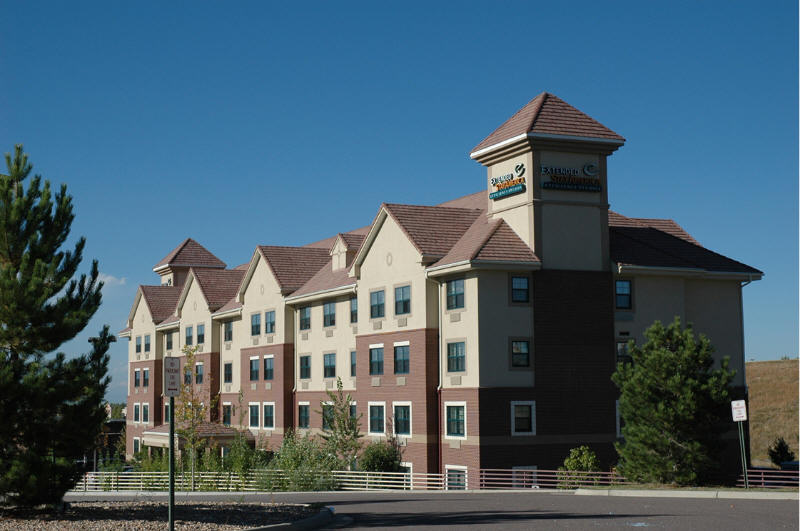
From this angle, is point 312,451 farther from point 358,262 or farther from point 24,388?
point 24,388

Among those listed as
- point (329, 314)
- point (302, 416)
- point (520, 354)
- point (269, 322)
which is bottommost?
point (302, 416)

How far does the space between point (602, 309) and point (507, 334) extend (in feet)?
15.7

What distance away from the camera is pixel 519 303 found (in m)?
38.8

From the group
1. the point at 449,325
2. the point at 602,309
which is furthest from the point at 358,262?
the point at 602,309

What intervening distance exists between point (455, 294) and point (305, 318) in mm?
15151

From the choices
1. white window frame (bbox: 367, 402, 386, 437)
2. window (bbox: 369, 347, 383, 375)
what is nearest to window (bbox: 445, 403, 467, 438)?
white window frame (bbox: 367, 402, 386, 437)

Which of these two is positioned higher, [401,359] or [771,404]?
[401,359]

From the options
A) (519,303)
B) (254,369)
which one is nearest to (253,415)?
(254,369)

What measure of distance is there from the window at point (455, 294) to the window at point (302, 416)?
→ 49.9ft

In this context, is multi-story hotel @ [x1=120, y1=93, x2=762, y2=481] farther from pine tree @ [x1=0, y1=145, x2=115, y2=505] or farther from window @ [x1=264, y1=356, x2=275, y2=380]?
pine tree @ [x1=0, y1=145, x2=115, y2=505]

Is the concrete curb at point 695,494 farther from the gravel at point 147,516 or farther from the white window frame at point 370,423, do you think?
the white window frame at point 370,423

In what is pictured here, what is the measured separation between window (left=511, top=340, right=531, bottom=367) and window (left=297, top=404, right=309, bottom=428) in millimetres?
16934

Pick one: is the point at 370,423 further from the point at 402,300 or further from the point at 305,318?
the point at 305,318

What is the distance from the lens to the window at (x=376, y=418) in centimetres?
4350
